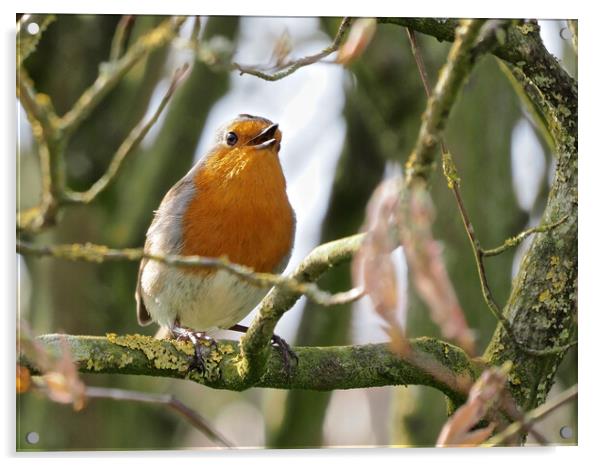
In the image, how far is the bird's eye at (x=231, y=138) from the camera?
2.42 metres

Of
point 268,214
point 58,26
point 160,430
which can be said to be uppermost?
point 58,26

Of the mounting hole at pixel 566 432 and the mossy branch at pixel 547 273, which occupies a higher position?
the mossy branch at pixel 547 273

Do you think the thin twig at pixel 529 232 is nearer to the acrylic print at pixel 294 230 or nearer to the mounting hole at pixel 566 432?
the acrylic print at pixel 294 230

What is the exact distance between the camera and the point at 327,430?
3.20 metres

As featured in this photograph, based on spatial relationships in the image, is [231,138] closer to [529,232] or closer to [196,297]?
[196,297]

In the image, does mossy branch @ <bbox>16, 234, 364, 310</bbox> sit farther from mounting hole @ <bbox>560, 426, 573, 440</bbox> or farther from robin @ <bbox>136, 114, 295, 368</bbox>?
mounting hole @ <bbox>560, 426, 573, 440</bbox>

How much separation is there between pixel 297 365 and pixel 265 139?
571 mm

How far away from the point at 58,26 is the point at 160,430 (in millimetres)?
1425

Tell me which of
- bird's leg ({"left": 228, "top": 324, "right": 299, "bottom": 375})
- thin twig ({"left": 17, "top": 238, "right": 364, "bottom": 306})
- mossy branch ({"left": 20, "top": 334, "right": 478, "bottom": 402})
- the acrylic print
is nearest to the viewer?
thin twig ({"left": 17, "top": 238, "right": 364, "bottom": 306})

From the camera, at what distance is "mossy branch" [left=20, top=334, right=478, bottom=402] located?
2111 mm

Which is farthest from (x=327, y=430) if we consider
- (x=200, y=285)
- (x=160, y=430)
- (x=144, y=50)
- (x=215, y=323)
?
(x=144, y=50)

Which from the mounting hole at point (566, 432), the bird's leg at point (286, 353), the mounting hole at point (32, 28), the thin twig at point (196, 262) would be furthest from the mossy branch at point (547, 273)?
the thin twig at point (196, 262)

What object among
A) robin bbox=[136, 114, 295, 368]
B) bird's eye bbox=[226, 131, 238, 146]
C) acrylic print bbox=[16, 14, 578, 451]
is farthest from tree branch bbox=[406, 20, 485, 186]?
bird's eye bbox=[226, 131, 238, 146]
